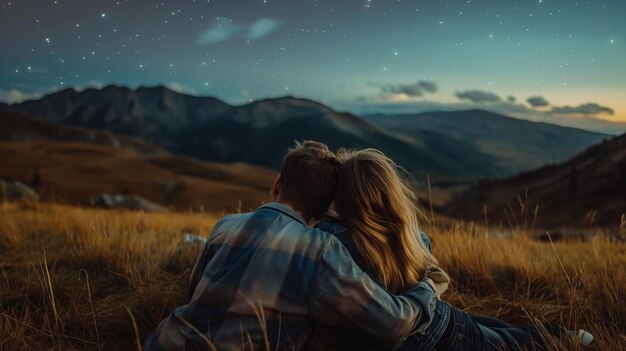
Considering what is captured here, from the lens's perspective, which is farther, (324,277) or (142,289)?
(142,289)

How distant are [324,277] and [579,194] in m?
38.8

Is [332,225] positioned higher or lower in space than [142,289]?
higher

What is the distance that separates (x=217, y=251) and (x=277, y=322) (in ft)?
1.56

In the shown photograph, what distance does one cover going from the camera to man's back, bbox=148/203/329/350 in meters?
2.21

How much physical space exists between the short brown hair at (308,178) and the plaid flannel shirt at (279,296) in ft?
0.70

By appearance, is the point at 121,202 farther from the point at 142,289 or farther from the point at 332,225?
the point at 332,225

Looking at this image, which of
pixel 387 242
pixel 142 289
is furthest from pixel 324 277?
pixel 142 289

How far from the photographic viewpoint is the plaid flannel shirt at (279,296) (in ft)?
7.20

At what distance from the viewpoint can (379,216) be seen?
2584mm

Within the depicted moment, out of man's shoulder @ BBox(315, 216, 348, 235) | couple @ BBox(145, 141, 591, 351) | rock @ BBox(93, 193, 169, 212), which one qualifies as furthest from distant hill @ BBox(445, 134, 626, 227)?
man's shoulder @ BBox(315, 216, 348, 235)

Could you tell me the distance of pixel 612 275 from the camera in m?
3.58

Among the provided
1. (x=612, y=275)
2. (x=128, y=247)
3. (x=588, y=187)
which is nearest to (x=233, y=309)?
(x=128, y=247)

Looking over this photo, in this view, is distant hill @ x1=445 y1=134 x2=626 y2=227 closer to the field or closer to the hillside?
the field

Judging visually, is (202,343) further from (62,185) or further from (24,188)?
(62,185)
